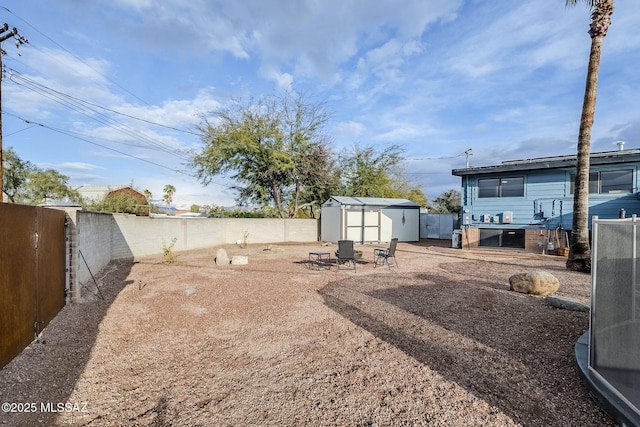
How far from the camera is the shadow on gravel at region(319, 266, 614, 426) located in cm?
245

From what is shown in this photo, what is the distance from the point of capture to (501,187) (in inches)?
524

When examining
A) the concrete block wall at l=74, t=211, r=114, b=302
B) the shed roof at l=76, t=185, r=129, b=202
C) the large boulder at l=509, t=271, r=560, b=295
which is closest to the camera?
the concrete block wall at l=74, t=211, r=114, b=302

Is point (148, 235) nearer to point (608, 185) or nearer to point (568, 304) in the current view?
point (568, 304)

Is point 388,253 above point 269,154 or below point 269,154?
below

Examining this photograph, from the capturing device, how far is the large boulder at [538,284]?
218 inches

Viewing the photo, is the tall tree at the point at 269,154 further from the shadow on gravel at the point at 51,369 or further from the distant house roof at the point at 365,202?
the shadow on gravel at the point at 51,369

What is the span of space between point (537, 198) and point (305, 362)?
518 inches

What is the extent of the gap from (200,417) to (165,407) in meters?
0.38

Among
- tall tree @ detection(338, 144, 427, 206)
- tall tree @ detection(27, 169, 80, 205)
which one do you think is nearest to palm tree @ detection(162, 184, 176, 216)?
tall tree @ detection(27, 169, 80, 205)

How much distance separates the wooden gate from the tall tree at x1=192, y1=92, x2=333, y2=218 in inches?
616

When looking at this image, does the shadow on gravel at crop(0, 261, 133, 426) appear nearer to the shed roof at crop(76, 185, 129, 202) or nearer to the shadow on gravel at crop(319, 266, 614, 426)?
the shadow on gravel at crop(319, 266, 614, 426)

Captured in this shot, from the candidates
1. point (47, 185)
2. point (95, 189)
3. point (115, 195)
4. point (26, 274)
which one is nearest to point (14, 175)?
point (47, 185)

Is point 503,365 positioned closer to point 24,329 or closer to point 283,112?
point 24,329

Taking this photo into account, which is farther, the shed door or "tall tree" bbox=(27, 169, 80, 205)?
"tall tree" bbox=(27, 169, 80, 205)
